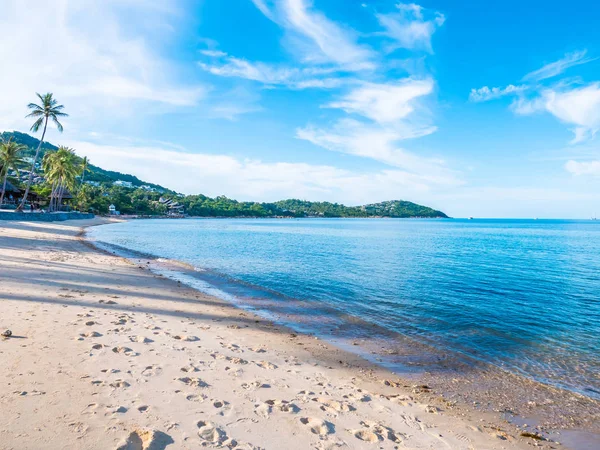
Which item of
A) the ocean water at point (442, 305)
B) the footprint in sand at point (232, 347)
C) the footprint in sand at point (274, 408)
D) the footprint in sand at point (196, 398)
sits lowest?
the ocean water at point (442, 305)

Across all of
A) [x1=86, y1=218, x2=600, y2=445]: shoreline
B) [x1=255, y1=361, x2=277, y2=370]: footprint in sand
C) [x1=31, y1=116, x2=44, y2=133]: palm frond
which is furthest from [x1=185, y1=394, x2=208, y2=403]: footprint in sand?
[x1=31, y1=116, x2=44, y2=133]: palm frond

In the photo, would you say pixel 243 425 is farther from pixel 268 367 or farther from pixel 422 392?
pixel 422 392

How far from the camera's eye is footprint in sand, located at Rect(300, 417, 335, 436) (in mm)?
5119

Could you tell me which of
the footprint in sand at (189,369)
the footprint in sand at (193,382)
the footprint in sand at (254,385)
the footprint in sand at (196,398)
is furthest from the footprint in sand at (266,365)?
the footprint in sand at (196,398)

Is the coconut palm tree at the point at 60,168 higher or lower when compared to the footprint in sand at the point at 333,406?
higher

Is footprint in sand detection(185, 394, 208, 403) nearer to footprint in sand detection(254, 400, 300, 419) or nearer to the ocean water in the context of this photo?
footprint in sand detection(254, 400, 300, 419)

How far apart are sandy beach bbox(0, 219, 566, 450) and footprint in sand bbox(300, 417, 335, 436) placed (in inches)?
0.8

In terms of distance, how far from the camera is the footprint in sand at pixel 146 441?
4.19 m

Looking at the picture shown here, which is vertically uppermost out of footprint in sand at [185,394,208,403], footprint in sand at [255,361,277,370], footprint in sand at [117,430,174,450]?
footprint in sand at [117,430,174,450]

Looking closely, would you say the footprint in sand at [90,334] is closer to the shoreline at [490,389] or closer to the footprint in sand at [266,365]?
the footprint in sand at [266,365]

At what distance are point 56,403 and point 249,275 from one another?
17.3 meters

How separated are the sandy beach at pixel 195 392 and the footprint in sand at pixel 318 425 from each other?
0.02 meters

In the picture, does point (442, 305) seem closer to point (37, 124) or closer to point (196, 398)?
point (196, 398)

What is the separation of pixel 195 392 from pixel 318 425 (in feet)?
6.93
